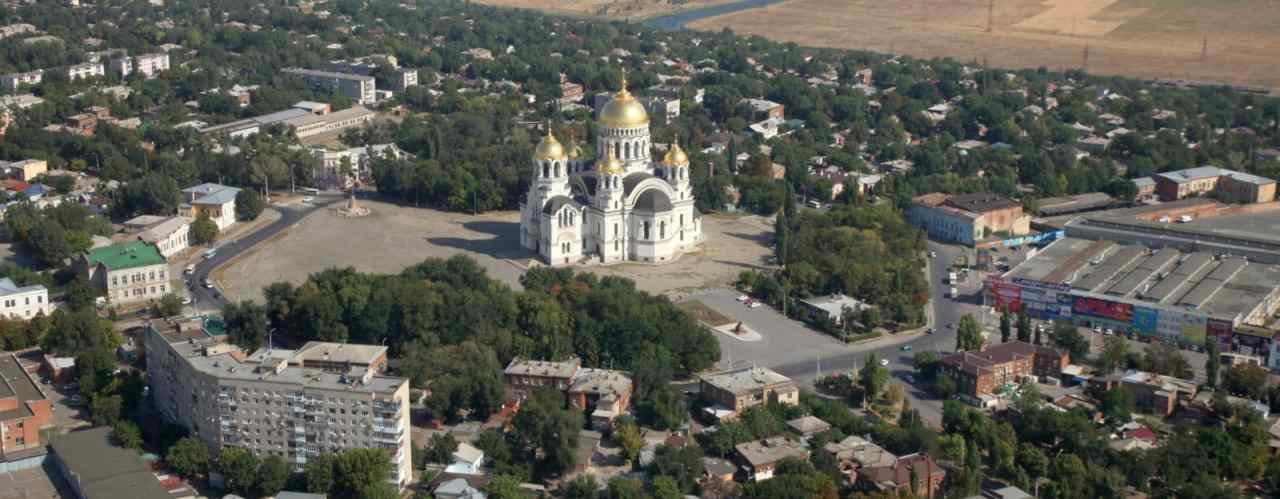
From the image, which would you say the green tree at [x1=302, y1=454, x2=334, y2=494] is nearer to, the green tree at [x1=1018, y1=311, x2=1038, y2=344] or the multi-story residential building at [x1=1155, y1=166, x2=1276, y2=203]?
the green tree at [x1=1018, y1=311, x2=1038, y2=344]

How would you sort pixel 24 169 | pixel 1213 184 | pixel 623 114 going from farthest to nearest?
1. pixel 1213 184
2. pixel 24 169
3. pixel 623 114

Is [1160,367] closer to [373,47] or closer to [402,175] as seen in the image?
[402,175]

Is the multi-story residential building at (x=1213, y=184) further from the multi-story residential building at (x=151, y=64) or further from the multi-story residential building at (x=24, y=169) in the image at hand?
the multi-story residential building at (x=151, y=64)

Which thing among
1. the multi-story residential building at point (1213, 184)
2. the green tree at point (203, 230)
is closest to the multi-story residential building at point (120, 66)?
the green tree at point (203, 230)

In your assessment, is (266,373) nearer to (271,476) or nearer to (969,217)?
(271,476)

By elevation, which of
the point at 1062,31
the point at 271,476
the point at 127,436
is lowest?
the point at 271,476

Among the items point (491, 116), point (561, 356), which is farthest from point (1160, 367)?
point (491, 116)

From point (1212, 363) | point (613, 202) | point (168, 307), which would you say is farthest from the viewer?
point (613, 202)

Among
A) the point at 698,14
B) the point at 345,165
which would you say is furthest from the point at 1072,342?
the point at 698,14
